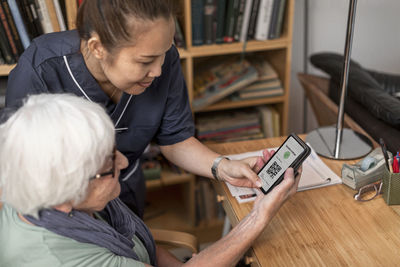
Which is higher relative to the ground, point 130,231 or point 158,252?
point 130,231

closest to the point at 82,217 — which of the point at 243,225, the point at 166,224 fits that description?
the point at 243,225

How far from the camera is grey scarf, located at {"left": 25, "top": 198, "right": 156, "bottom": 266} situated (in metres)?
0.87

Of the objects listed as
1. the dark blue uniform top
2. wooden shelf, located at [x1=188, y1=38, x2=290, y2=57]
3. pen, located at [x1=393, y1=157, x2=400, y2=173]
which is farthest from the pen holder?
wooden shelf, located at [x1=188, y1=38, x2=290, y2=57]

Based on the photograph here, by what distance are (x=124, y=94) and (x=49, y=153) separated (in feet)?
1.75

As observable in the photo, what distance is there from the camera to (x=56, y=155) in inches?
30.8

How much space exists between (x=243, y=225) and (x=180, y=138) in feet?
1.45

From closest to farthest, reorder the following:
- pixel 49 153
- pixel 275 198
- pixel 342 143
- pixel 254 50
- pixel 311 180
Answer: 1. pixel 49 153
2. pixel 275 198
3. pixel 311 180
4. pixel 342 143
5. pixel 254 50

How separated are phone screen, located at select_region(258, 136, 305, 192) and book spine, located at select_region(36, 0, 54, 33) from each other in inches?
41.0

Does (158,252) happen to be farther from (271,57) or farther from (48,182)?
(271,57)

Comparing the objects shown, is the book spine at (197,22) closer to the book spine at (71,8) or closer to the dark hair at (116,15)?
the book spine at (71,8)

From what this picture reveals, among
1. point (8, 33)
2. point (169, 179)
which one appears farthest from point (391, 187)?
point (8, 33)

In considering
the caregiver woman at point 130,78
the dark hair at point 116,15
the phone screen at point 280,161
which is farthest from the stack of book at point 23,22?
the phone screen at point 280,161

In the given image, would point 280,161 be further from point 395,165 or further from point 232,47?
point 232,47

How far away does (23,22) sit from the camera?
1635mm
